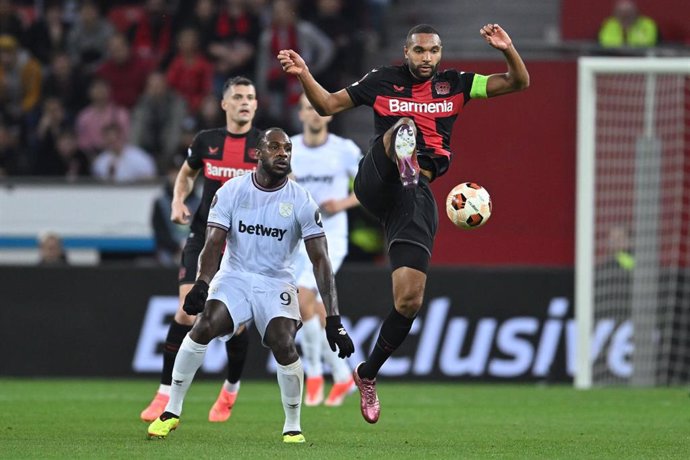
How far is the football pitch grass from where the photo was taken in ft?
27.4

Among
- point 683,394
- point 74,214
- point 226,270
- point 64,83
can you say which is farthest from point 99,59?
point 226,270

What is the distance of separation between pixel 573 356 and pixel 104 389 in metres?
5.17

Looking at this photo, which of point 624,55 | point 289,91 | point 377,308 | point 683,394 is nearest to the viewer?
point 683,394

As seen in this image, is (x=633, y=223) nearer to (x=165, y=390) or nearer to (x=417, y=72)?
(x=165, y=390)

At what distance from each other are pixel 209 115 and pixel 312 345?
5.73m

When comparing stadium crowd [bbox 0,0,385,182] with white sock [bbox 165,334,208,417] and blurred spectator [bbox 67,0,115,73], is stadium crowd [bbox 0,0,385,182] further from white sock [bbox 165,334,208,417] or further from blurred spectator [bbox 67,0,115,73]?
white sock [bbox 165,334,208,417]

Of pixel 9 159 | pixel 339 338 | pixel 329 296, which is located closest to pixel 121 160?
pixel 9 159

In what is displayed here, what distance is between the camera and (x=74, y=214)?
17969mm

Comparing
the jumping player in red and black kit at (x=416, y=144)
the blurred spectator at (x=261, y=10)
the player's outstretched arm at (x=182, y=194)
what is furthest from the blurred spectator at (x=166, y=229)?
the jumping player in red and black kit at (x=416, y=144)

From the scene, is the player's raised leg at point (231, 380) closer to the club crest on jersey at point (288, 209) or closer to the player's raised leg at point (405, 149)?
the club crest on jersey at point (288, 209)

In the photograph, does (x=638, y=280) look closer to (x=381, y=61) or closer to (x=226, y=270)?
(x=381, y=61)

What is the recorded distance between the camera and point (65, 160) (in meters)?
18.3

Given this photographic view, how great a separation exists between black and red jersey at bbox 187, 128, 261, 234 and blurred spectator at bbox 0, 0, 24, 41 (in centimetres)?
946

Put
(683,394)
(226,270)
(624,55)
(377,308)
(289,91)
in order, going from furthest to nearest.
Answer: (289,91)
(624,55)
(377,308)
(683,394)
(226,270)
